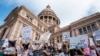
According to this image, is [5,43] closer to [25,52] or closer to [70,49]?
[25,52]

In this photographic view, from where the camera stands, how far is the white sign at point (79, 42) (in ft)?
27.7

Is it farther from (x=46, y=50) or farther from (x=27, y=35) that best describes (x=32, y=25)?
(x=46, y=50)

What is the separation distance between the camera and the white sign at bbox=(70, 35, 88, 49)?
8453 mm

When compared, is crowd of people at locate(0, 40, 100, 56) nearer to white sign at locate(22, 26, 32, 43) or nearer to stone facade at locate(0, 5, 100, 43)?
white sign at locate(22, 26, 32, 43)

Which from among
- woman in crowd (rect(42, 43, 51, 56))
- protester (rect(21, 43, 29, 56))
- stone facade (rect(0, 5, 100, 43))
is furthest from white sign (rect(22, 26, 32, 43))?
stone facade (rect(0, 5, 100, 43))

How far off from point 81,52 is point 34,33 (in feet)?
57.7

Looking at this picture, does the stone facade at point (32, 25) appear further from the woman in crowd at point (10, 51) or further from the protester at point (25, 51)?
the protester at point (25, 51)

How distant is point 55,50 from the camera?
9172 millimetres

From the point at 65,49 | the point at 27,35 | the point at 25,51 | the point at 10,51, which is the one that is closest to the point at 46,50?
the point at 65,49

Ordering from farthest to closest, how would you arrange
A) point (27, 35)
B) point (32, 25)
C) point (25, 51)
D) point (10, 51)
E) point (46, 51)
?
point (32, 25), point (27, 35), point (10, 51), point (25, 51), point (46, 51)

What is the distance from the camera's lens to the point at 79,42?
8820mm

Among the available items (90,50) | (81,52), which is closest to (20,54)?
(81,52)

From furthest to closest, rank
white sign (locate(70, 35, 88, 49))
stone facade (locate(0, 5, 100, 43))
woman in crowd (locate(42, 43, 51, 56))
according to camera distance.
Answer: stone facade (locate(0, 5, 100, 43)), woman in crowd (locate(42, 43, 51, 56)), white sign (locate(70, 35, 88, 49))

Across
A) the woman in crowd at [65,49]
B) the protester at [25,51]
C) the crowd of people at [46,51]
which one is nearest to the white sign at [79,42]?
the crowd of people at [46,51]
